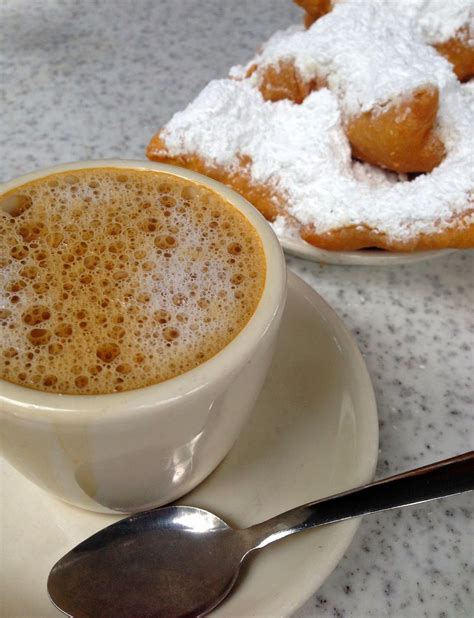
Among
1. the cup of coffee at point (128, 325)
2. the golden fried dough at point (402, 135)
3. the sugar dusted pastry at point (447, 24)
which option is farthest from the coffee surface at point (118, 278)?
the sugar dusted pastry at point (447, 24)

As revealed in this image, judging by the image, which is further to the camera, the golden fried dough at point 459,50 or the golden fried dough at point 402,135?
the golden fried dough at point 459,50

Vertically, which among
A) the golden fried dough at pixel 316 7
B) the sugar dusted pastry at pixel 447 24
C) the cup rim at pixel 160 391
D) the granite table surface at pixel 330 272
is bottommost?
the granite table surface at pixel 330 272

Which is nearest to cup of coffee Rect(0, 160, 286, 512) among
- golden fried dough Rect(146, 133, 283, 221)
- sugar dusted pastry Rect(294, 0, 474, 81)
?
golden fried dough Rect(146, 133, 283, 221)

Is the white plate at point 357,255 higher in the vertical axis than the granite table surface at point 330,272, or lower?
higher

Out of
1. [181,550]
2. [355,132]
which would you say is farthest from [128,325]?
[355,132]

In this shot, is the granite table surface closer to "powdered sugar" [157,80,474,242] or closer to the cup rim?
"powdered sugar" [157,80,474,242]

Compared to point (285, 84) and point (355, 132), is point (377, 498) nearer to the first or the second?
point (355, 132)

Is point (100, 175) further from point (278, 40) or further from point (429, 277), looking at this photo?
point (278, 40)

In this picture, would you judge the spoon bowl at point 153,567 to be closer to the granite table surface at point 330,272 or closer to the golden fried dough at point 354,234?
the granite table surface at point 330,272
